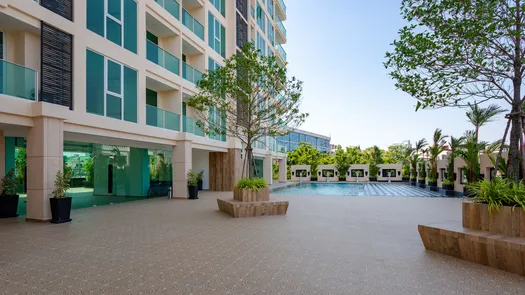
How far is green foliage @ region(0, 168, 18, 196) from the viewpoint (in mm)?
10547

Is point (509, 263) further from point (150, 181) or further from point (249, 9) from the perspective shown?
point (249, 9)

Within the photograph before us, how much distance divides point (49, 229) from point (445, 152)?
83.3ft

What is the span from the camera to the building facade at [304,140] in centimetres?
6388

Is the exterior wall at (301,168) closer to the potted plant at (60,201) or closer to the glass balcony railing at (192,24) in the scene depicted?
the glass balcony railing at (192,24)

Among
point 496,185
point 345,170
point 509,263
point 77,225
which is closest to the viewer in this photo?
point 509,263

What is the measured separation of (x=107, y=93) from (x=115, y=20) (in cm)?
289

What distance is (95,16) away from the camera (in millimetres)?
11312

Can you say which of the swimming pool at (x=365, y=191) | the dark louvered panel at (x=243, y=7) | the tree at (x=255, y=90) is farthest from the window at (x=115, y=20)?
the swimming pool at (x=365, y=191)

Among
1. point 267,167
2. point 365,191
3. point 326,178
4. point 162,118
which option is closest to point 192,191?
point 162,118

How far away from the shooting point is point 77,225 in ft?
29.5

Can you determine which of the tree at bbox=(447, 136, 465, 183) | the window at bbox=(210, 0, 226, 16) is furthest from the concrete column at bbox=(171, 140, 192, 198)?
the tree at bbox=(447, 136, 465, 183)

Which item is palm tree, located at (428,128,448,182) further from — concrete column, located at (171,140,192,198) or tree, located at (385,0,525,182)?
tree, located at (385,0,525,182)

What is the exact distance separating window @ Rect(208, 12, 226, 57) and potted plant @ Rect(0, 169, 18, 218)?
40.7 ft

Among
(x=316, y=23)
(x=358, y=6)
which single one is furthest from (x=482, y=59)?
(x=316, y=23)
